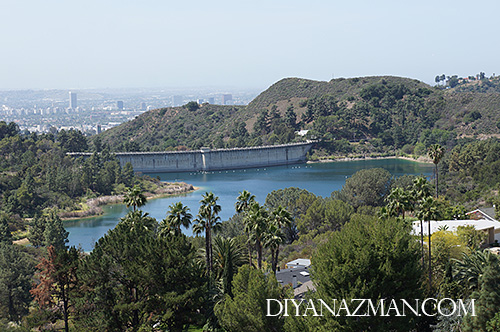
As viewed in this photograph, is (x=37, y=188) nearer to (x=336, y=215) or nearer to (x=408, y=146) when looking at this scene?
(x=336, y=215)

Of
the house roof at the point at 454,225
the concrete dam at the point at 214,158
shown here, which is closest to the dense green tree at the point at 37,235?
the house roof at the point at 454,225

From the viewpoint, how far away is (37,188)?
9031 cm

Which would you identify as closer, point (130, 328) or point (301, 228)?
point (130, 328)

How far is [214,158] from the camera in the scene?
479 feet

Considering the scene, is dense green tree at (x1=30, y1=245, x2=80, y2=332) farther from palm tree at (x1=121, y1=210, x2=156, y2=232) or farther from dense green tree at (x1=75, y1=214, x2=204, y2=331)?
palm tree at (x1=121, y1=210, x2=156, y2=232)

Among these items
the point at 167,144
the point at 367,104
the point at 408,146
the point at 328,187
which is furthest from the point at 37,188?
the point at 367,104

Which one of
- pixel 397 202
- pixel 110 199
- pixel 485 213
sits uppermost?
pixel 397 202

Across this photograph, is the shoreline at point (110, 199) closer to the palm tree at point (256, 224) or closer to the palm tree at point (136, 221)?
the palm tree at point (136, 221)

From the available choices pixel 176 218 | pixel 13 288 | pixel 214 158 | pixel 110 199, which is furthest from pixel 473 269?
pixel 214 158

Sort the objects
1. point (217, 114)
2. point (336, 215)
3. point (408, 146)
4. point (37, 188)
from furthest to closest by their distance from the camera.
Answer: point (217, 114), point (408, 146), point (37, 188), point (336, 215)

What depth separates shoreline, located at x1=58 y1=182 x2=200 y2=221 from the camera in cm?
8631

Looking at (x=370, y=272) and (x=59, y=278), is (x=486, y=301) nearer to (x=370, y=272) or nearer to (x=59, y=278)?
(x=370, y=272)

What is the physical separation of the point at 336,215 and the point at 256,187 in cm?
5717

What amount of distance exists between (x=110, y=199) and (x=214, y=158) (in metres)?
51.6
